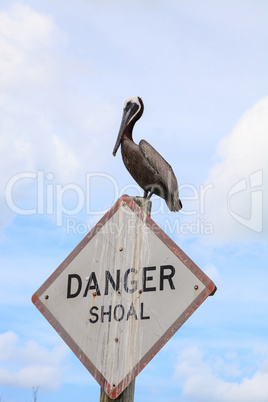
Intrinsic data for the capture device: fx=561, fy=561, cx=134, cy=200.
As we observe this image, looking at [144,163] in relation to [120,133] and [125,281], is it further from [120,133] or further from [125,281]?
[125,281]

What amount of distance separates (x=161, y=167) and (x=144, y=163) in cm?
41

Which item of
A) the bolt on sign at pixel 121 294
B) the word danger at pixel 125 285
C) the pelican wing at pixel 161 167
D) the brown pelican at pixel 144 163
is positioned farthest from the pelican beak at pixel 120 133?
the word danger at pixel 125 285

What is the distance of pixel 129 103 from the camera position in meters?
7.30

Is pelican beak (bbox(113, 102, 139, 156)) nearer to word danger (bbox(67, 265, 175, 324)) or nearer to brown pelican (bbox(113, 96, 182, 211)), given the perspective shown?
brown pelican (bbox(113, 96, 182, 211))

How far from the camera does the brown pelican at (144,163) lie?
683 centimetres

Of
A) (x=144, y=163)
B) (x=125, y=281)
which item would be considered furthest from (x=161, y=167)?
(x=125, y=281)

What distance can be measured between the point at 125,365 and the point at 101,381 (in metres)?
0.17

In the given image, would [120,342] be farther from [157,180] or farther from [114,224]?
[157,180]

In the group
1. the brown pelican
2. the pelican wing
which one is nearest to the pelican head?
the brown pelican

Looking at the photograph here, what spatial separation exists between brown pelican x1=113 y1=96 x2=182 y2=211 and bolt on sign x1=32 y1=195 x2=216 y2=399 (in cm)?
346

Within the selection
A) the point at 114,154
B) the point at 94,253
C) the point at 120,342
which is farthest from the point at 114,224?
the point at 114,154

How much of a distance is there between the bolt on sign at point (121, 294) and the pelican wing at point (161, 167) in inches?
143

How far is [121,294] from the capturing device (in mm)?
3006

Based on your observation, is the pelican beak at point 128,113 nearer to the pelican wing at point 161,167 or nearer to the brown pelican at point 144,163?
the brown pelican at point 144,163
